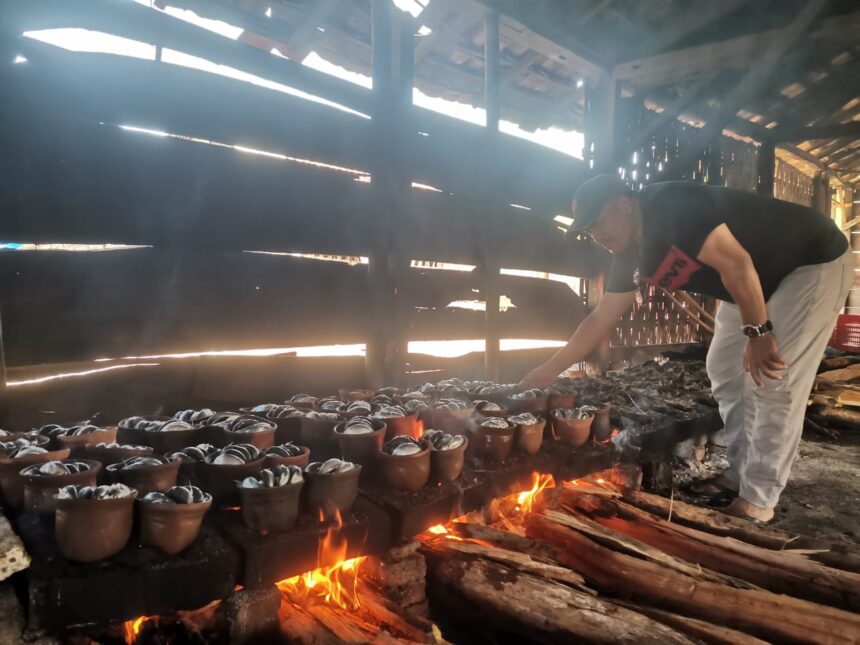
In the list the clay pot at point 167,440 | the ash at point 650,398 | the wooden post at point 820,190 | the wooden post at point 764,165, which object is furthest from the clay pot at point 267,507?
the wooden post at point 820,190

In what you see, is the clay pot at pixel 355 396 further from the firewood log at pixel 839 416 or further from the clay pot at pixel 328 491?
the firewood log at pixel 839 416

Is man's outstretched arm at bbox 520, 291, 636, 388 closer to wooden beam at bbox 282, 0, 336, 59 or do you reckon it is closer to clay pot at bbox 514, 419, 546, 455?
clay pot at bbox 514, 419, 546, 455

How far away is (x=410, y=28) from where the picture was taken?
4.81 m

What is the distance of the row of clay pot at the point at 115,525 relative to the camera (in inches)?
70.1

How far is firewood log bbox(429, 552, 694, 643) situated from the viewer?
2.09 meters

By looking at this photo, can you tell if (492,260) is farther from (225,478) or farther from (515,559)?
(225,478)

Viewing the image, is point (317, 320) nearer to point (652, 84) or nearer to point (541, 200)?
point (541, 200)

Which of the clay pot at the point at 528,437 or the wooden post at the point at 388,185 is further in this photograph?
the wooden post at the point at 388,185

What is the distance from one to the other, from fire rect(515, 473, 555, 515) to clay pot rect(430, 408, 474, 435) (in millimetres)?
535

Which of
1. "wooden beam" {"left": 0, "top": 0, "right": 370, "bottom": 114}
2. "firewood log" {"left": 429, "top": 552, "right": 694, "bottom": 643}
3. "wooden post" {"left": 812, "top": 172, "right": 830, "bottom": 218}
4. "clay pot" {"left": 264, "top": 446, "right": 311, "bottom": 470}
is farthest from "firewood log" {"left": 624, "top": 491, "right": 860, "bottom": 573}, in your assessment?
"wooden post" {"left": 812, "top": 172, "right": 830, "bottom": 218}

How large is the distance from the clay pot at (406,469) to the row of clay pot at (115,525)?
2.90 feet

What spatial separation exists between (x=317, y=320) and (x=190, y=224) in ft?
4.26

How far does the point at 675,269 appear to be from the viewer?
133 inches

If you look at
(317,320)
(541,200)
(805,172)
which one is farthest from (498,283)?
(805,172)
